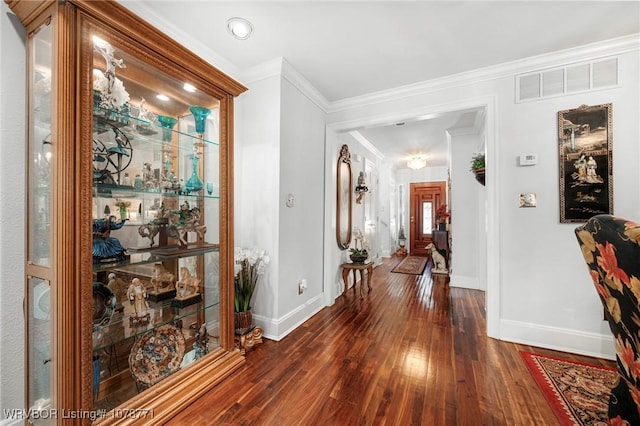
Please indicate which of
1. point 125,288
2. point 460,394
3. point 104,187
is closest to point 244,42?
point 104,187

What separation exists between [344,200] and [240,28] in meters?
2.68

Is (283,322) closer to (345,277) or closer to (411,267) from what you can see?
(345,277)

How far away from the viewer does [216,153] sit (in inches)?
79.1

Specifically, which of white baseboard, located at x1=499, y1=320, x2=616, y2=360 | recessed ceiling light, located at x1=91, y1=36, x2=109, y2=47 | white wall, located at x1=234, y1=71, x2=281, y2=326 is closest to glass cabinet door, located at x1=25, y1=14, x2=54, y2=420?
recessed ceiling light, located at x1=91, y1=36, x2=109, y2=47

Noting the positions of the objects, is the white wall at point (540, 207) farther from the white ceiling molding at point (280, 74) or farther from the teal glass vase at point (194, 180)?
the teal glass vase at point (194, 180)

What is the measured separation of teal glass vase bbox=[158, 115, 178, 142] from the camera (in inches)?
69.4

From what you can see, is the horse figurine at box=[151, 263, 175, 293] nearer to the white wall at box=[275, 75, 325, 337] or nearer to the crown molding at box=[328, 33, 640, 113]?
the white wall at box=[275, 75, 325, 337]

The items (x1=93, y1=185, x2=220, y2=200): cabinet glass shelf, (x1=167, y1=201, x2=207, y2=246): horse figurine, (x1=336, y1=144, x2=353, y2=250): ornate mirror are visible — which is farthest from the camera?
(x1=336, y1=144, x2=353, y2=250): ornate mirror

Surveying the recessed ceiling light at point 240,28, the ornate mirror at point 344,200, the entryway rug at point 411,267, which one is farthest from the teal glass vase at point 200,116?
the entryway rug at point 411,267

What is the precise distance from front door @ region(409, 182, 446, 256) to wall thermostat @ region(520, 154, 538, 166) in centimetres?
582

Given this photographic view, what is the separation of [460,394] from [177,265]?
7.10ft

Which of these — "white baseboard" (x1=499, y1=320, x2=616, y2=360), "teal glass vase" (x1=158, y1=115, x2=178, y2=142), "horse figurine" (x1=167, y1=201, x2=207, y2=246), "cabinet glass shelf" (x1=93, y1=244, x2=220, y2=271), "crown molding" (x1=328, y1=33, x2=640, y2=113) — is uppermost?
"crown molding" (x1=328, y1=33, x2=640, y2=113)

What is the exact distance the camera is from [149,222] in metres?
1.72

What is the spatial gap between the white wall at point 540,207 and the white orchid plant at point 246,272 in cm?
233
